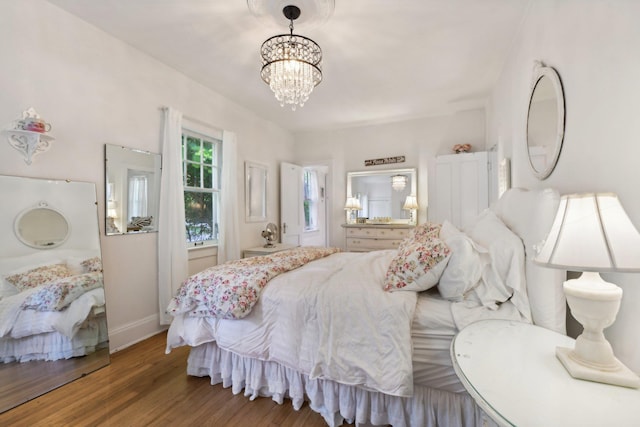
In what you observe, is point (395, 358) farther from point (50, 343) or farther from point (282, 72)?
point (50, 343)

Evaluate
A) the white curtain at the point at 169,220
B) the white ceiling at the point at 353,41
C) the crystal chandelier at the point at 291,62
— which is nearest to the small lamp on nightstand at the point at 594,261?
the crystal chandelier at the point at 291,62

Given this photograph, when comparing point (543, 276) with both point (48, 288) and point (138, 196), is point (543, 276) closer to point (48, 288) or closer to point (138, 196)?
point (48, 288)

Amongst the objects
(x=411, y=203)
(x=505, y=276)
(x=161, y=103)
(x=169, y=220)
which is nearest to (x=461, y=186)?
(x=411, y=203)

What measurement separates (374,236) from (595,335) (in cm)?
357

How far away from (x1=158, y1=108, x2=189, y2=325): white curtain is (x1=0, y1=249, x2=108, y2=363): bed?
0.58 m

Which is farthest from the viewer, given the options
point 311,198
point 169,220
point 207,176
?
point 311,198

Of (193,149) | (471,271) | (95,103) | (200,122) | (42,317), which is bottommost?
(42,317)

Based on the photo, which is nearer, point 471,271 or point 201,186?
point 471,271

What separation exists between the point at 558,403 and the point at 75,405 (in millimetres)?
2400

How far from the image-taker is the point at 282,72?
2.06 metres

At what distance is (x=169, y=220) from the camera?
2.86m

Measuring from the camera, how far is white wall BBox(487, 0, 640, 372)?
0.97 meters

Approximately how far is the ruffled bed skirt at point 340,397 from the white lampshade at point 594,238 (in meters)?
0.89

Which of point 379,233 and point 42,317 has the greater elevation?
point 379,233
